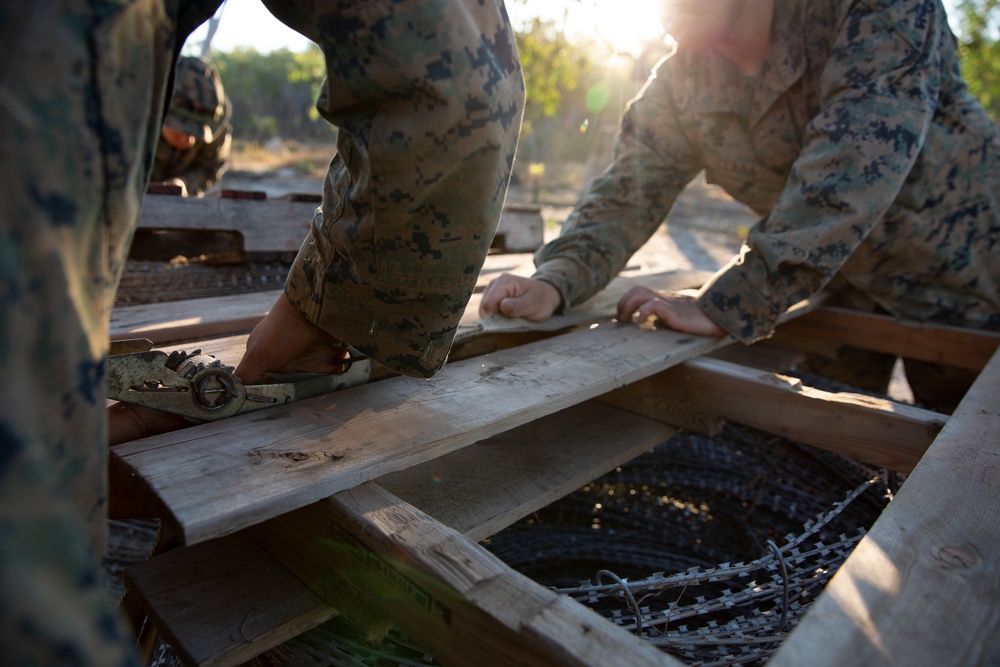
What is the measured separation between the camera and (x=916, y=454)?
5.28 feet

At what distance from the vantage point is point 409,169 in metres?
0.96

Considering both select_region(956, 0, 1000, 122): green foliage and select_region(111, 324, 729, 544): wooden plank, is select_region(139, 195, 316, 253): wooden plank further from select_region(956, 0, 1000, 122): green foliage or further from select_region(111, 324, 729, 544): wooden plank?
select_region(956, 0, 1000, 122): green foliage

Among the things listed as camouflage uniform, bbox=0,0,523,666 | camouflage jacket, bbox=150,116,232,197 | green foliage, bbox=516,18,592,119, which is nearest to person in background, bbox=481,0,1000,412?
camouflage uniform, bbox=0,0,523,666

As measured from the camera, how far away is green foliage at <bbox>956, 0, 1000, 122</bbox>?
40.0ft

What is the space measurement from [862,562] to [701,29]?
1984 mm

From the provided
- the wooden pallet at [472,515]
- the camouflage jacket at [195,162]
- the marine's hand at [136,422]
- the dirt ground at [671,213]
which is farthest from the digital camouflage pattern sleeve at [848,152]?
the camouflage jacket at [195,162]

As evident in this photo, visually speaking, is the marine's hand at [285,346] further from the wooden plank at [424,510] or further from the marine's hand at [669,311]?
the marine's hand at [669,311]

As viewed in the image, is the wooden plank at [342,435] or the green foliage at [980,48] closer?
the wooden plank at [342,435]

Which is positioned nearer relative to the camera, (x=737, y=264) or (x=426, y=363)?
(x=426, y=363)

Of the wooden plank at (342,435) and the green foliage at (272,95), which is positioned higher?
the green foliage at (272,95)

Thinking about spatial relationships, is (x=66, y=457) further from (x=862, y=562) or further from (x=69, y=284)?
(x=862, y=562)

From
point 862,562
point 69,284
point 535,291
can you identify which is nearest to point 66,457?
point 69,284

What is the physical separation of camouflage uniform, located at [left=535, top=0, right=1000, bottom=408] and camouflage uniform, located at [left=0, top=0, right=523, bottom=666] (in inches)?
50.4

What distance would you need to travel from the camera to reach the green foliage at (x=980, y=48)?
1220 centimetres
